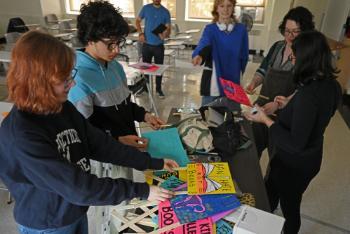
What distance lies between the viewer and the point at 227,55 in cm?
207

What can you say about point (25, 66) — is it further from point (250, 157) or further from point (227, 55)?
point (227, 55)

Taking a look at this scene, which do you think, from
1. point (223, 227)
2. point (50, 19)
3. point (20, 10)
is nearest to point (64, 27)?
point (50, 19)

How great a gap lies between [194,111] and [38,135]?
1092 mm

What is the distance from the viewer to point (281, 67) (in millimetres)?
1792

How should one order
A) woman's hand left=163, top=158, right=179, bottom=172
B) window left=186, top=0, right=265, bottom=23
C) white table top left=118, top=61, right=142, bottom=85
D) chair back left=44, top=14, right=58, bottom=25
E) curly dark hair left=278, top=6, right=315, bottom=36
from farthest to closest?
chair back left=44, top=14, right=58, bottom=25 < window left=186, top=0, right=265, bottom=23 < white table top left=118, top=61, right=142, bottom=85 < curly dark hair left=278, top=6, right=315, bottom=36 < woman's hand left=163, top=158, right=179, bottom=172

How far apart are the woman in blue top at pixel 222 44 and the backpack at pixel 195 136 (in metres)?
0.76

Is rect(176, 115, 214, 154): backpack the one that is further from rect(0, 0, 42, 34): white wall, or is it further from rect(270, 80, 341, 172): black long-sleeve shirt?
rect(0, 0, 42, 34): white wall

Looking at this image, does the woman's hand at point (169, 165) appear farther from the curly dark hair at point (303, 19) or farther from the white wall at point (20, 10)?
the white wall at point (20, 10)

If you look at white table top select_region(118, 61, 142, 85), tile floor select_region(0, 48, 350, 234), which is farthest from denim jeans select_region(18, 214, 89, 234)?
white table top select_region(118, 61, 142, 85)

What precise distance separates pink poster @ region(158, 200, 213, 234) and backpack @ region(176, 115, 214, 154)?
0.44 m

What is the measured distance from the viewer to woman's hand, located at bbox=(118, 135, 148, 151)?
4.20 ft

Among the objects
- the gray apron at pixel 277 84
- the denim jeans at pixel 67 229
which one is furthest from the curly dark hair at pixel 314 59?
the denim jeans at pixel 67 229

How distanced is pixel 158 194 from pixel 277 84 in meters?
1.23

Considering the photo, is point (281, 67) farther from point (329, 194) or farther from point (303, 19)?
point (329, 194)
